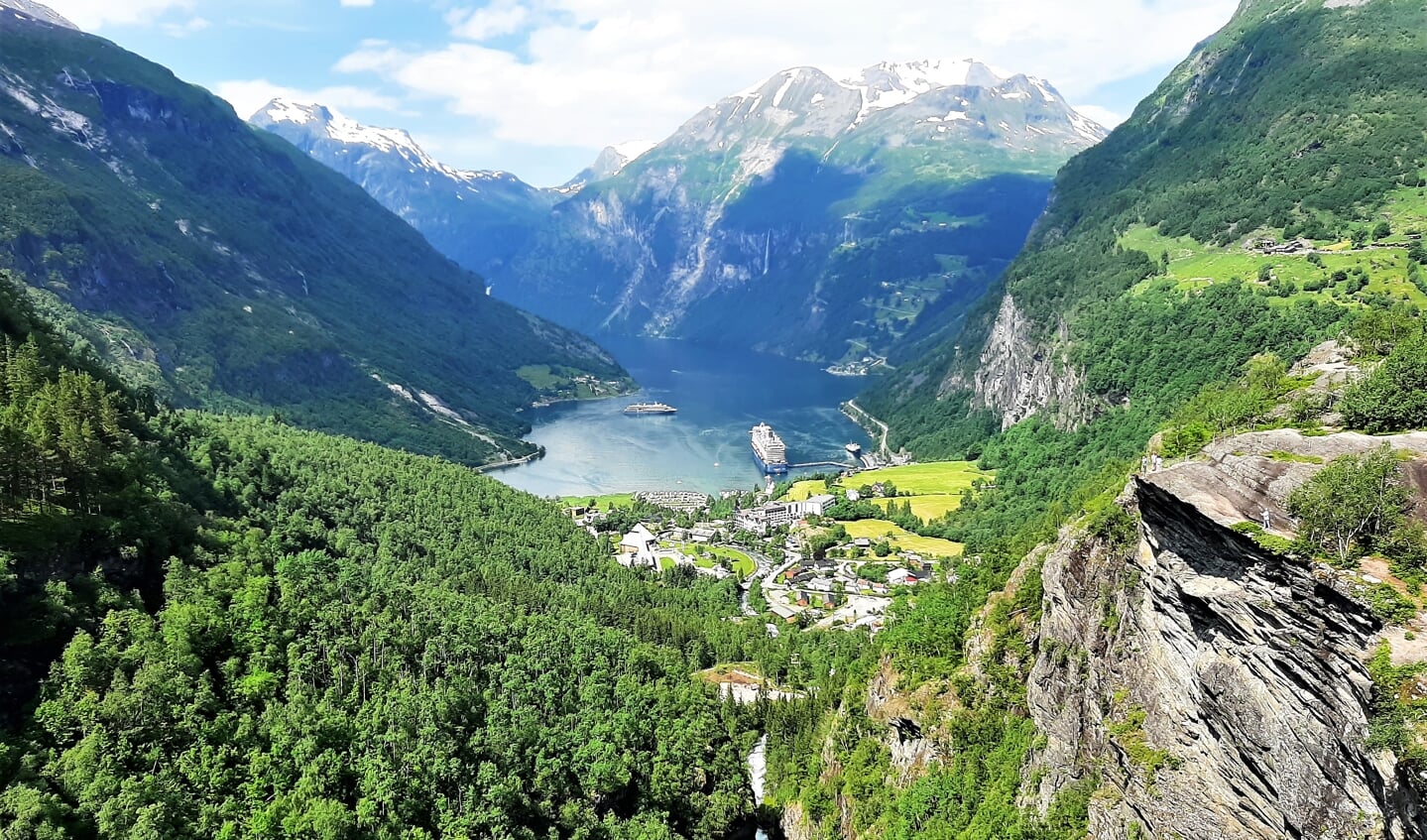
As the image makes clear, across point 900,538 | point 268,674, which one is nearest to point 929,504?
point 900,538

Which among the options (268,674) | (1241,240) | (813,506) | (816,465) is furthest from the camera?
(816,465)

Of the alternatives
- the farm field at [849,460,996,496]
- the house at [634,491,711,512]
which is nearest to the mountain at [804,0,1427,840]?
the farm field at [849,460,996,496]

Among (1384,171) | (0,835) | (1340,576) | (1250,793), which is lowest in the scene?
(0,835)

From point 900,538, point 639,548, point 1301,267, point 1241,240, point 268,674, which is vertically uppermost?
point 1241,240

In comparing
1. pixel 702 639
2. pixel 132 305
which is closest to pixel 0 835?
pixel 702 639

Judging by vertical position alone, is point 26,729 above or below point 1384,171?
below

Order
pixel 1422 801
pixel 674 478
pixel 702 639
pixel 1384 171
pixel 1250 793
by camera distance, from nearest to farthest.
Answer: pixel 1422 801 → pixel 1250 793 → pixel 702 639 → pixel 1384 171 → pixel 674 478

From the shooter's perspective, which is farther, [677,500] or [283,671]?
[677,500]

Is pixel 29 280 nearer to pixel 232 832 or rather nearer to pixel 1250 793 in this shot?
pixel 232 832

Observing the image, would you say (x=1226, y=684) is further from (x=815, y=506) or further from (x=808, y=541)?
(x=815, y=506)
